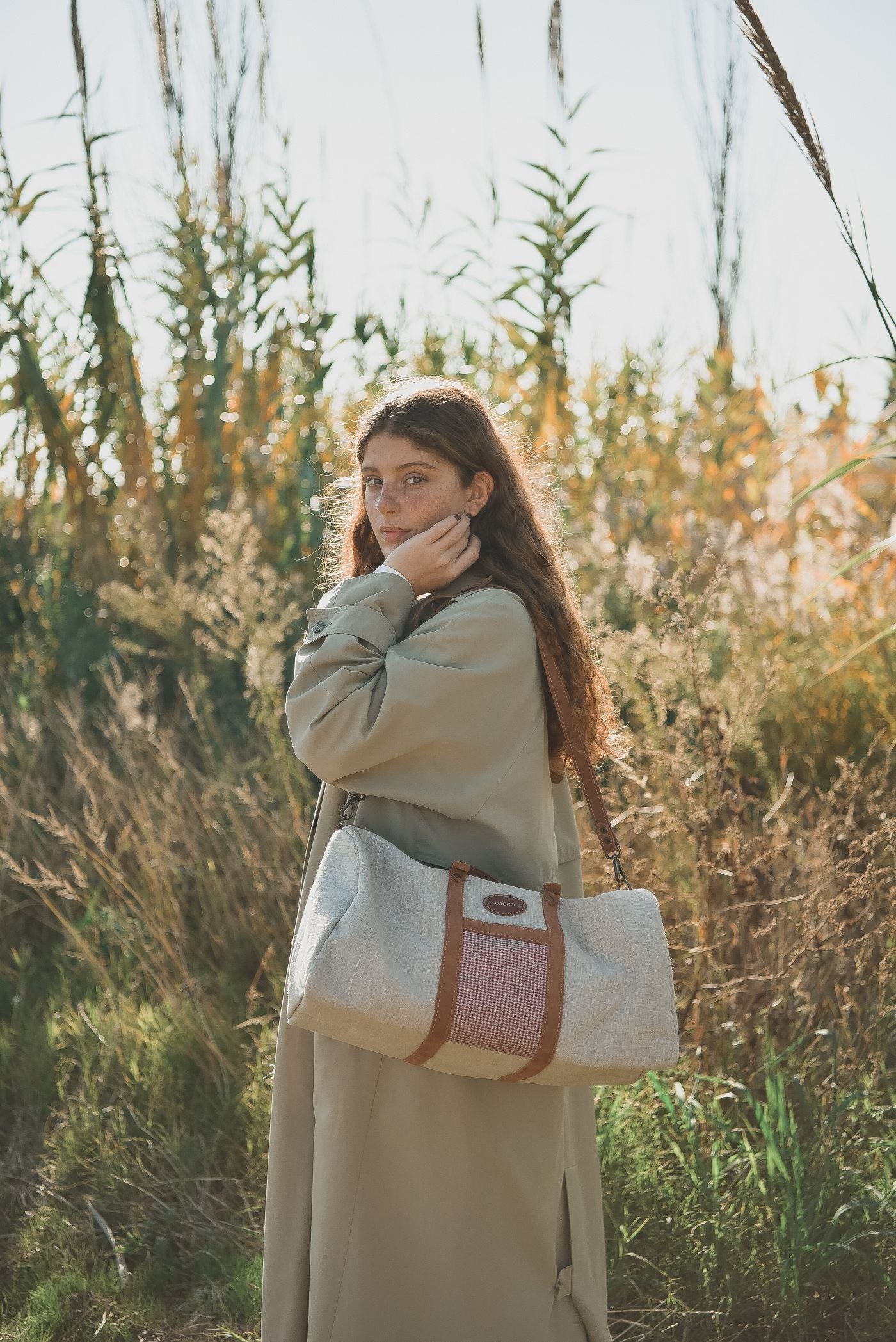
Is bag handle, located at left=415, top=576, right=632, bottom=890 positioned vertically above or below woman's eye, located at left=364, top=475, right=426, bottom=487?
below

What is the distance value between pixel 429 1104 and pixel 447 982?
31 centimetres

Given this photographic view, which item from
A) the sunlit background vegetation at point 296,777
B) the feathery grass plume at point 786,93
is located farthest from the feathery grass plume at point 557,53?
the feathery grass plume at point 786,93

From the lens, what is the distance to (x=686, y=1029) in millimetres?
2695

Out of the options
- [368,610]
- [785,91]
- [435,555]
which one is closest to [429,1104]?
[368,610]

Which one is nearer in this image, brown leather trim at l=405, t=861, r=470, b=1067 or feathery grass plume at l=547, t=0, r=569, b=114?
brown leather trim at l=405, t=861, r=470, b=1067

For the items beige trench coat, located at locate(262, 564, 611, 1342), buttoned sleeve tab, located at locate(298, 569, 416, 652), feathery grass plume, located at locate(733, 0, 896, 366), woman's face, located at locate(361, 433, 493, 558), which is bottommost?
beige trench coat, located at locate(262, 564, 611, 1342)

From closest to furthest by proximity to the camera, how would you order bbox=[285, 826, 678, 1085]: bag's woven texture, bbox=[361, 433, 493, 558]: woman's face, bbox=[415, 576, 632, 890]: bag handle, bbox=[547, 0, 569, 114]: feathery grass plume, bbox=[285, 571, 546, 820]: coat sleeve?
bbox=[285, 826, 678, 1085]: bag's woven texture, bbox=[285, 571, 546, 820]: coat sleeve, bbox=[415, 576, 632, 890]: bag handle, bbox=[361, 433, 493, 558]: woman's face, bbox=[547, 0, 569, 114]: feathery grass plume

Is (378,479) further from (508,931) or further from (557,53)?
(557,53)

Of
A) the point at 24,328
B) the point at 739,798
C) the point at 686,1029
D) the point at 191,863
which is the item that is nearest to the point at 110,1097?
the point at 191,863

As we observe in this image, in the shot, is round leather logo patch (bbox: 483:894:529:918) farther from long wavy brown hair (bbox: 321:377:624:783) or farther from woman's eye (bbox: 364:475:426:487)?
woman's eye (bbox: 364:475:426:487)

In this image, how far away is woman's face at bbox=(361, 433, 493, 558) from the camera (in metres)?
1.90

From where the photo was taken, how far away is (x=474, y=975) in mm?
1477

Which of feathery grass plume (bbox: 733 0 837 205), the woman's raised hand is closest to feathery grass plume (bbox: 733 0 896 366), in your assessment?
feathery grass plume (bbox: 733 0 837 205)

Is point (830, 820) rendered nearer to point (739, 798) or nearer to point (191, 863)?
point (739, 798)
